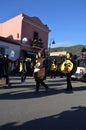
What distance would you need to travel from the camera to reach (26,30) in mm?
39844

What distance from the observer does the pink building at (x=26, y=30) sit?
3900 cm

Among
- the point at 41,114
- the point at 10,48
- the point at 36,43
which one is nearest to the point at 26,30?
the point at 36,43

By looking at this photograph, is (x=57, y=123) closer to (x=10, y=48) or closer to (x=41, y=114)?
(x=41, y=114)

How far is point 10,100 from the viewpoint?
10438 mm

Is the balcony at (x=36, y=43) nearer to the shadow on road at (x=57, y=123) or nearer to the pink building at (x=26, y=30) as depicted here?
the pink building at (x=26, y=30)

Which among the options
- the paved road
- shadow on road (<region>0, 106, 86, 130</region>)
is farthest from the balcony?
shadow on road (<region>0, 106, 86, 130</region>)

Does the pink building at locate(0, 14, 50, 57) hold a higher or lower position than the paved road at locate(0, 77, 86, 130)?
higher

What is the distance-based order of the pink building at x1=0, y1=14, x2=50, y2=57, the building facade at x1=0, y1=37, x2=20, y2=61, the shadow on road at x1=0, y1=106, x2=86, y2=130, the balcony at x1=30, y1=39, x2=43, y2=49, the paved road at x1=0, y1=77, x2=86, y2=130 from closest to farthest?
1. the shadow on road at x1=0, y1=106, x2=86, y2=130
2. the paved road at x1=0, y1=77, x2=86, y2=130
3. the building facade at x1=0, y1=37, x2=20, y2=61
4. the pink building at x1=0, y1=14, x2=50, y2=57
5. the balcony at x1=30, y1=39, x2=43, y2=49

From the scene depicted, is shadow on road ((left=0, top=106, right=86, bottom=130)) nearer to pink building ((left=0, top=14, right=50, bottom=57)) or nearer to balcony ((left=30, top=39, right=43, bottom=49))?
pink building ((left=0, top=14, right=50, bottom=57))

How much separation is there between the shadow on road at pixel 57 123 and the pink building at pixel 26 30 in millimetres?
30501

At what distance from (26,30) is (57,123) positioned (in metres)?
33.1

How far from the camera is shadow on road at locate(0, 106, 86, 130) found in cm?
681

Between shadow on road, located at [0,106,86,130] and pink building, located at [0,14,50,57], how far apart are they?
3050cm

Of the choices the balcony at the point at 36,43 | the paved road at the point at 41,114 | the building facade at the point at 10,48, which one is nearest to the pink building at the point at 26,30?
the balcony at the point at 36,43
